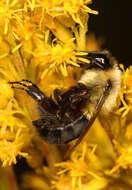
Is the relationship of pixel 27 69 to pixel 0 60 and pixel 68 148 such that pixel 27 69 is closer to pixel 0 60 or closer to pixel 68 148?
pixel 0 60

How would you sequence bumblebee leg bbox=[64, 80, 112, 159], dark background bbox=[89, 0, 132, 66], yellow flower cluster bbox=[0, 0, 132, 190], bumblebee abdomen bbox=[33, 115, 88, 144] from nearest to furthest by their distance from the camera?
bumblebee leg bbox=[64, 80, 112, 159], bumblebee abdomen bbox=[33, 115, 88, 144], yellow flower cluster bbox=[0, 0, 132, 190], dark background bbox=[89, 0, 132, 66]

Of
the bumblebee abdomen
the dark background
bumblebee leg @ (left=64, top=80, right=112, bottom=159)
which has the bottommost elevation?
the bumblebee abdomen

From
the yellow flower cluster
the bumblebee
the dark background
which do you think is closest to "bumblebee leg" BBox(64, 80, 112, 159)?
the bumblebee

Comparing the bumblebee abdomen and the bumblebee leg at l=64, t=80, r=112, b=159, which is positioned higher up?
the bumblebee leg at l=64, t=80, r=112, b=159

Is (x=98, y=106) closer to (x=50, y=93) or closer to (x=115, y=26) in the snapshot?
(x=50, y=93)

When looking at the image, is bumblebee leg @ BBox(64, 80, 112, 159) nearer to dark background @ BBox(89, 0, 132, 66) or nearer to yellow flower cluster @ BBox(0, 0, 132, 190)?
yellow flower cluster @ BBox(0, 0, 132, 190)

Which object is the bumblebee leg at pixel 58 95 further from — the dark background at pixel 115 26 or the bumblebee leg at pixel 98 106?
the dark background at pixel 115 26

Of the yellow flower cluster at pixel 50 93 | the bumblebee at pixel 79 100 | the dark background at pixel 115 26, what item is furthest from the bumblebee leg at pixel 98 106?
the dark background at pixel 115 26
